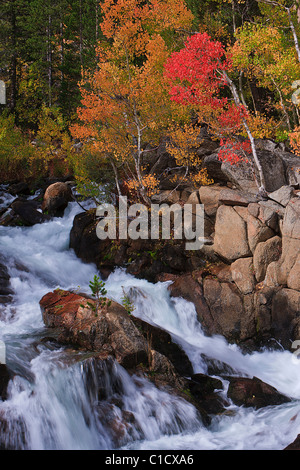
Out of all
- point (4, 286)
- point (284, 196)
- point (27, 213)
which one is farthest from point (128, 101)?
point (4, 286)

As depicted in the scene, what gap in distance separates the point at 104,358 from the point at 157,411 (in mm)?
1461

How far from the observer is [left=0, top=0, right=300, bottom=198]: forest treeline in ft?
43.4

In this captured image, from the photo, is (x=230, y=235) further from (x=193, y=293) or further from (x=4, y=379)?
(x=4, y=379)

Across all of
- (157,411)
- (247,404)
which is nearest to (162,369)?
(157,411)

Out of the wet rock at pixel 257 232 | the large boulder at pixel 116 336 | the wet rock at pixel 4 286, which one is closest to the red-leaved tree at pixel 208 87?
the wet rock at pixel 257 232

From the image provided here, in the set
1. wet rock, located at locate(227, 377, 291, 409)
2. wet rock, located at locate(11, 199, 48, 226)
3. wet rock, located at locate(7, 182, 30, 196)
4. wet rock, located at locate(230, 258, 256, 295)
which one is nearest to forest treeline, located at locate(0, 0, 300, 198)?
wet rock, located at locate(7, 182, 30, 196)

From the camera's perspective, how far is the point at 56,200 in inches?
704

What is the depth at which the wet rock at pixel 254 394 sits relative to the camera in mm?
7797

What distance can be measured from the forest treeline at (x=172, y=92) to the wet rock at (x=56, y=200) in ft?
4.37

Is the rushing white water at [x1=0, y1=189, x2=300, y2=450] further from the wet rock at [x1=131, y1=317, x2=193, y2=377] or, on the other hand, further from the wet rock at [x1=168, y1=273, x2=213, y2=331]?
the wet rock at [x1=168, y1=273, x2=213, y2=331]

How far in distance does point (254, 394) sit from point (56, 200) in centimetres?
1327

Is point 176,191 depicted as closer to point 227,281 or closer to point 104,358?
point 227,281

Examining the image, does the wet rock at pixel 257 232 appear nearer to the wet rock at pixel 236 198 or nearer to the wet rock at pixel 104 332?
the wet rock at pixel 236 198

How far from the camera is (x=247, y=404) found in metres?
7.75
